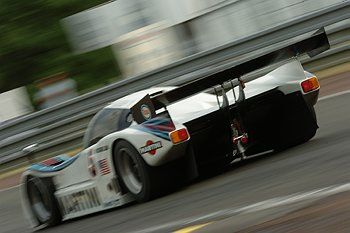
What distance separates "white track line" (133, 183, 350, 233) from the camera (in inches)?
248

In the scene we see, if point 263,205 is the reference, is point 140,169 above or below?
above

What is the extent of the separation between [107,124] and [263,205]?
105 inches

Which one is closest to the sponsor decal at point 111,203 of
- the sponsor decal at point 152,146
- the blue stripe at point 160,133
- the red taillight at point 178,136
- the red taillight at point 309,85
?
the sponsor decal at point 152,146

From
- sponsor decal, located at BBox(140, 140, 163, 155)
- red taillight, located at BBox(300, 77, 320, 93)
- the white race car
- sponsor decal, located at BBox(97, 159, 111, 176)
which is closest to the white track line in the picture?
sponsor decal, located at BBox(140, 140, 163, 155)

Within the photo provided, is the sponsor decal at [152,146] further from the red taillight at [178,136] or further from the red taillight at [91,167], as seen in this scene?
the red taillight at [91,167]

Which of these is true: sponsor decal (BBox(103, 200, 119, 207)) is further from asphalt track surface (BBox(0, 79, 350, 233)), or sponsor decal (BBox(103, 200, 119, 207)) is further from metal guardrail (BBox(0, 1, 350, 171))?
metal guardrail (BBox(0, 1, 350, 171))

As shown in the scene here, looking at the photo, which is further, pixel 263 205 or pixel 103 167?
pixel 103 167

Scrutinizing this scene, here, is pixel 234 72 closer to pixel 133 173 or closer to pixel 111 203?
pixel 133 173

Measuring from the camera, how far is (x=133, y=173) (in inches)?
330

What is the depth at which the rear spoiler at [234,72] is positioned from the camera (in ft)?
25.7

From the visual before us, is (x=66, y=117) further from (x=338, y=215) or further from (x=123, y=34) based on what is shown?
(x=338, y=215)

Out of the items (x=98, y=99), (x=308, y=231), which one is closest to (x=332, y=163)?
(x=308, y=231)

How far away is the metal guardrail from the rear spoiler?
5706 millimetres

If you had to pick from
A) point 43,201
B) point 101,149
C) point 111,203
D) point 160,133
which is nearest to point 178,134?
point 160,133
